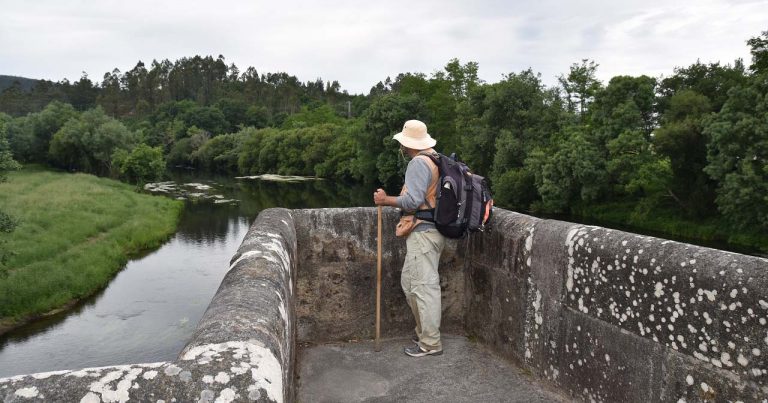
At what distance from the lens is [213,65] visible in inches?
6639

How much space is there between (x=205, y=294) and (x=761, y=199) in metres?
24.1

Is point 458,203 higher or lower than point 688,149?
lower

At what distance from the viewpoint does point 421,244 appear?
15.1 feet

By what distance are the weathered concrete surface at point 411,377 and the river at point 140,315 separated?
12212 mm

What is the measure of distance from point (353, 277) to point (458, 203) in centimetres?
140

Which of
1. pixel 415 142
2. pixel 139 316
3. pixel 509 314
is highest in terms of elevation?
pixel 415 142

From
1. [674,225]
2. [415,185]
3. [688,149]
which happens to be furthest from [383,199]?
[674,225]

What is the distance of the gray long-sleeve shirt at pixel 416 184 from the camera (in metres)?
4.43

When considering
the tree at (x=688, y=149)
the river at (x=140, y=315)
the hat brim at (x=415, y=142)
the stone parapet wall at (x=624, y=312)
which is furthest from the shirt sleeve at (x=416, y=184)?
the tree at (x=688, y=149)

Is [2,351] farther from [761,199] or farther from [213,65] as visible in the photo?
[213,65]

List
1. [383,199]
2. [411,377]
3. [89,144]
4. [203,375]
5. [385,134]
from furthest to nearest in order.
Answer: [89,144], [385,134], [383,199], [411,377], [203,375]

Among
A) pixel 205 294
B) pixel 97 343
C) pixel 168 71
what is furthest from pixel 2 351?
pixel 168 71

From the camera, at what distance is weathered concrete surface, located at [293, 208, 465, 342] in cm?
514

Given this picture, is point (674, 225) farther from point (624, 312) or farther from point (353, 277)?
point (624, 312)
